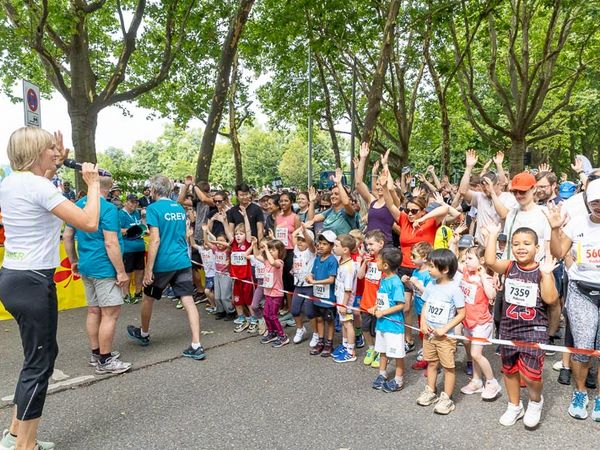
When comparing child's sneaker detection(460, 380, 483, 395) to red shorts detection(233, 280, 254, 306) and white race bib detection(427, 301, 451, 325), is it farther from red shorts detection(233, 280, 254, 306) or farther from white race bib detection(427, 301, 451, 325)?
red shorts detection(233, 280, 254, 306)

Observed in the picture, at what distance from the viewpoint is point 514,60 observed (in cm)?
1498

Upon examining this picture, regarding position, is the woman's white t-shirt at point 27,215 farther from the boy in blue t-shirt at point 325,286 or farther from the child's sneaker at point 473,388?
Answer: the child's sneaker at point 473,388

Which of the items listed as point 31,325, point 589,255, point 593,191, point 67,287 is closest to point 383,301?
point 589,255

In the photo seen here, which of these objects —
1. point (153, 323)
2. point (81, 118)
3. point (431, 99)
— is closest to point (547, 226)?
point (153, 323)

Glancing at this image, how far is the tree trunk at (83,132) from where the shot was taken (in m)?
10.2

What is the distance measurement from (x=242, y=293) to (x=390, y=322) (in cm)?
271

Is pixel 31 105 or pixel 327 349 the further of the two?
pixel 31 105

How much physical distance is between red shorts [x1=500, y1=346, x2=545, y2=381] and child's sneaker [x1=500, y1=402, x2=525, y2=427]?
11.4 inches

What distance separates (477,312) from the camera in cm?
434

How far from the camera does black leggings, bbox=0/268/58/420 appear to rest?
2.98 m

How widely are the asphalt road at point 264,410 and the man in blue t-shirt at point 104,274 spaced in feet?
1.06

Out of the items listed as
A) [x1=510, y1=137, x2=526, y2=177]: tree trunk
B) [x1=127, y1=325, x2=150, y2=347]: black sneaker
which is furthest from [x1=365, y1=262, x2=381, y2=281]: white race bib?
[x1=510, y1=137, x2=526, y2=177]: tree trunk

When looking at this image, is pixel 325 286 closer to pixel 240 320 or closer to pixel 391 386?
pixel 391 386

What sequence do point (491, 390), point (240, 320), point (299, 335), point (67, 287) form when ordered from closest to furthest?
point (491, 390), point (299, 335), point (240, 320), point (67, 287)
